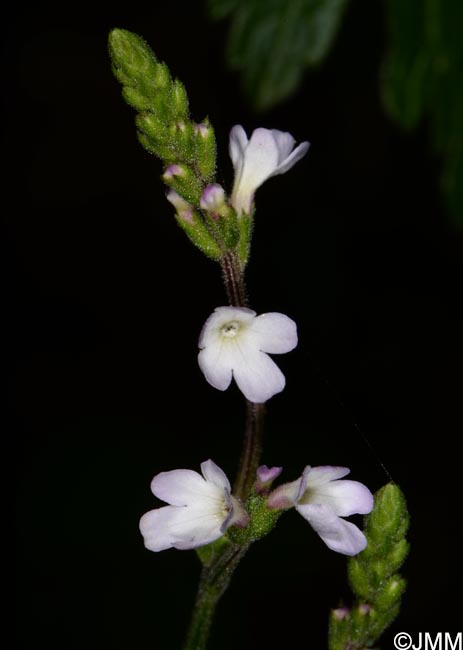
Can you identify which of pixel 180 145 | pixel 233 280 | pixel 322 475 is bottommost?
pixel 322 475

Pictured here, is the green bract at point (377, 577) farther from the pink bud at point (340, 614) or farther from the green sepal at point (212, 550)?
the green sepal at point (212, 550)

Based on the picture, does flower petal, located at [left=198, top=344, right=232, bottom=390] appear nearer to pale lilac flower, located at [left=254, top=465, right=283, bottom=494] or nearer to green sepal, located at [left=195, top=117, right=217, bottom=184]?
pale lilac flower, located at [left=254, top=465, right=283, bottom=494]

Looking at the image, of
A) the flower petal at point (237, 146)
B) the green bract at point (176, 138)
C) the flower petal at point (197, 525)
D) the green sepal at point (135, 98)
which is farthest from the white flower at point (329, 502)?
the green sepal at point (135, 98)

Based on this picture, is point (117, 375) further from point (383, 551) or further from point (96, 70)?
point (383, 551)

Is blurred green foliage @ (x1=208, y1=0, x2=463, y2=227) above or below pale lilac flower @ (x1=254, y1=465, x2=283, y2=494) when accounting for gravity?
above

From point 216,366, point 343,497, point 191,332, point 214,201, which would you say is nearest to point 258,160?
point 214,201

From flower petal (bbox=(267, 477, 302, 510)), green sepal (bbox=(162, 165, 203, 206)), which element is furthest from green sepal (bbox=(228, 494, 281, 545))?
green sepal (bbox=(162, 165, 203, 206))

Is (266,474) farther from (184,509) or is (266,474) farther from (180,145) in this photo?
(180,145)
